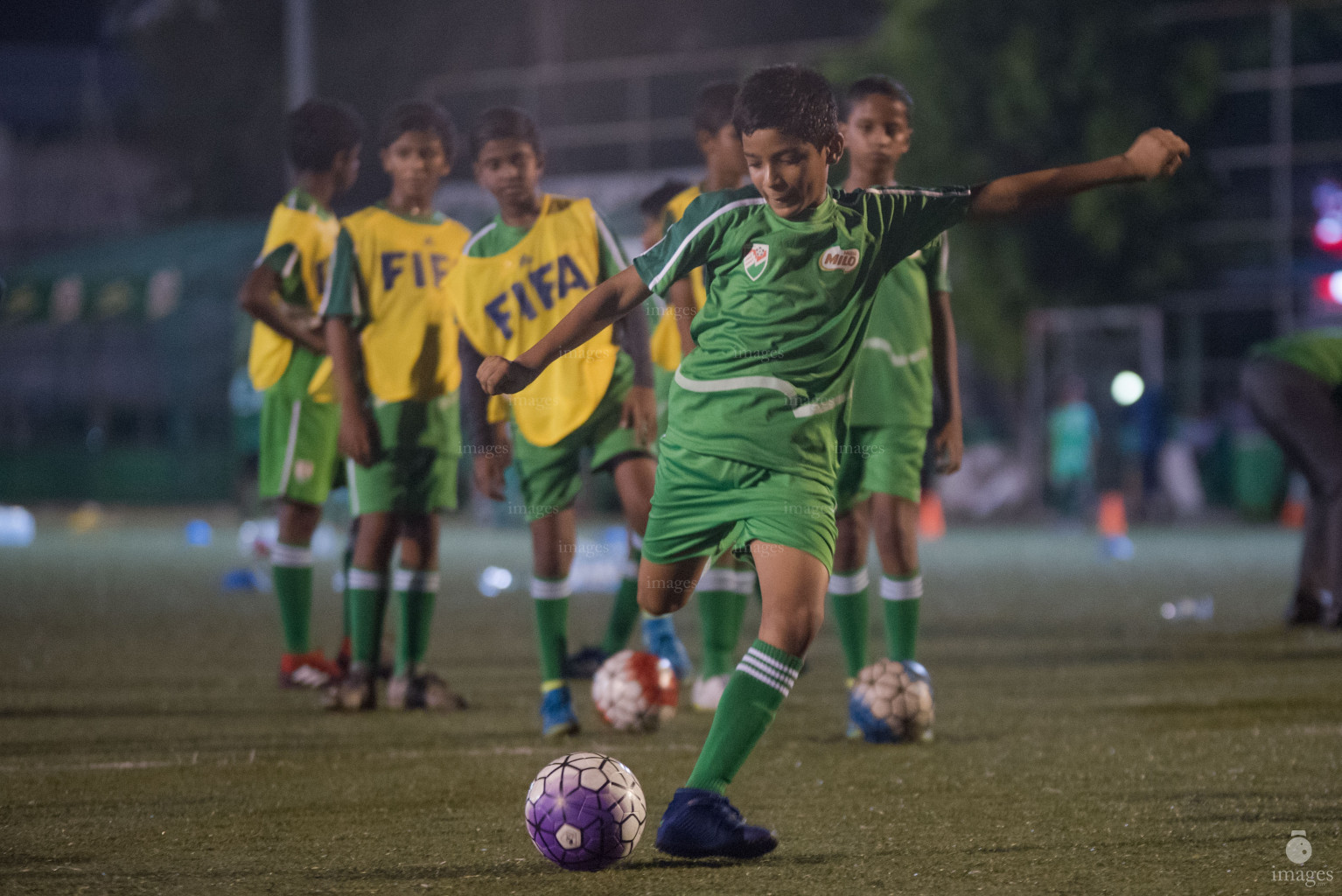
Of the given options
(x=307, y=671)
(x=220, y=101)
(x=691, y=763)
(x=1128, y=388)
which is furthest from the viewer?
(x=220, y=101)

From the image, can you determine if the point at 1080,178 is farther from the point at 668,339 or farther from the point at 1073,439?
the point at 1073,439

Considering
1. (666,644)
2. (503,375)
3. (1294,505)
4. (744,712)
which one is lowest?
(1294,505)

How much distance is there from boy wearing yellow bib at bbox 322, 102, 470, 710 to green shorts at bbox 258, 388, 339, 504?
63 centimetres

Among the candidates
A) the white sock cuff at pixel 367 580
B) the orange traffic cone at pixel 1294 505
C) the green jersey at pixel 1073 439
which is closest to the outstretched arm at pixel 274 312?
the white sock cuff at pixel 367 580

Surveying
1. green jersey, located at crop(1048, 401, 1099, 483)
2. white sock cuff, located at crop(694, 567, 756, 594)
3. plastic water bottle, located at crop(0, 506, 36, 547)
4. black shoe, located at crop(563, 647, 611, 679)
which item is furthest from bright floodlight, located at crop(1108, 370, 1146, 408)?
white sock cuff, located at crop(694, 567, 756, 594)

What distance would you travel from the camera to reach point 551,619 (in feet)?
20.4

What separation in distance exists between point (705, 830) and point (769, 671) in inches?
16.7

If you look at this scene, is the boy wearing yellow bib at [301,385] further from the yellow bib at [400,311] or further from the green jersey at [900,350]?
the green jersey at [900,350]

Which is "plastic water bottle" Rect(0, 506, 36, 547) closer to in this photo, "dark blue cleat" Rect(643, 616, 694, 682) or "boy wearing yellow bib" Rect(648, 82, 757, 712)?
"dark blue cleat" Rect(643, 616, 694, 682)

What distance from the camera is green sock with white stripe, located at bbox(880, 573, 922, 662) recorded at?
627cm

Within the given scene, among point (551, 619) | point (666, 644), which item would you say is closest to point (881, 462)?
point (551, 619)

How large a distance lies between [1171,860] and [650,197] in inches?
166

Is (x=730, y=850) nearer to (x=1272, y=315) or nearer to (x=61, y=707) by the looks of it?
(x=61, y=707)

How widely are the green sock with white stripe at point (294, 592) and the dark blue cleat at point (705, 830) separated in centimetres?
368
